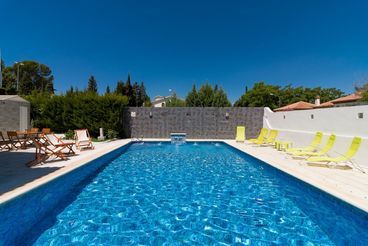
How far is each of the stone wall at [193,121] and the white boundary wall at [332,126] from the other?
3453 millimetres

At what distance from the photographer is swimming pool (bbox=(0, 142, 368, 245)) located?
3.04 metres

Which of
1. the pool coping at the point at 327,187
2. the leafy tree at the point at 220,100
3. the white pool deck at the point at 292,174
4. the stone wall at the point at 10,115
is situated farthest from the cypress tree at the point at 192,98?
the pool coping at the point at 327,187

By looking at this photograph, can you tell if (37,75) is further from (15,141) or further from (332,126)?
(332,126)

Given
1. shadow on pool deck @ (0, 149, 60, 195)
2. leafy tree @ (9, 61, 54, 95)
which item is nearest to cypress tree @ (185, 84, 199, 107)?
shadow on pool deck @ (0, 149, 60, 195)

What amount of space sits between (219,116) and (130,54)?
12.0m

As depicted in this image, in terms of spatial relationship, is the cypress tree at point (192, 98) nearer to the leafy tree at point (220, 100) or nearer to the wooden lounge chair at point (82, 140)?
the leafy tree at point (220, 100)

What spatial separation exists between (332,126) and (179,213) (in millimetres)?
7024

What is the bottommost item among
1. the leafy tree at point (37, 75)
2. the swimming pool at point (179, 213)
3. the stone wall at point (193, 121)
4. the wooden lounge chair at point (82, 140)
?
the swimming pool at point (179, 213)

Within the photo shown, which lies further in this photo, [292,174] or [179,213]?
[292,174]

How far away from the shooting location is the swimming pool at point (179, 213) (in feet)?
9.98

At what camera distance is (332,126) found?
24.5 ft

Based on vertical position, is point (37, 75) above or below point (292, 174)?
above

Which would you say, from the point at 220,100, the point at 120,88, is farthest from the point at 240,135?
the point at 120,88

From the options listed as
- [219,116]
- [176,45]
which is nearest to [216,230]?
[219,116]
